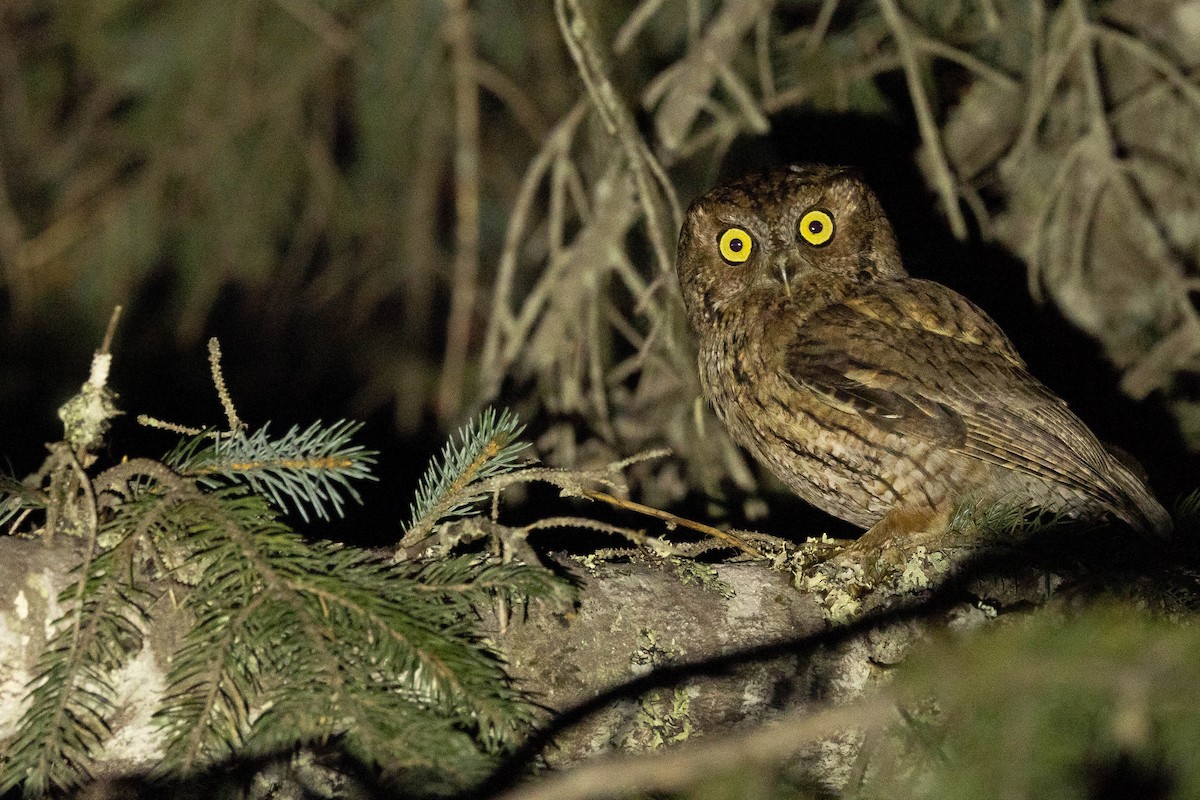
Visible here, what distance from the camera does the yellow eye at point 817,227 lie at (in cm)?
286

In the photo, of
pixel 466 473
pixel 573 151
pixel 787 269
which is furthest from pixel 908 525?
pixel 573 151

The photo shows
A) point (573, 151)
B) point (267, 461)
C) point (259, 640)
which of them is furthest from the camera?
point (573, 151)

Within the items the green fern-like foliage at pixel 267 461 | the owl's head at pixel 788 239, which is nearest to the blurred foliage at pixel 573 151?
the owl's head at pixel 788 239

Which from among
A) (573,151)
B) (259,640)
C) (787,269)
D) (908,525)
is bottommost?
(908,525)

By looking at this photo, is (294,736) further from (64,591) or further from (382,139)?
(382,139)

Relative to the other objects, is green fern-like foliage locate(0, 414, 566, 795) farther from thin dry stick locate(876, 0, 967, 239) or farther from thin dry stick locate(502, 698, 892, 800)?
thin dry stick locate(876, 0, 967, 239)

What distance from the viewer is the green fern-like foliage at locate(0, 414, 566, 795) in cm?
137

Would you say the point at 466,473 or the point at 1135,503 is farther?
the point at 1135,503

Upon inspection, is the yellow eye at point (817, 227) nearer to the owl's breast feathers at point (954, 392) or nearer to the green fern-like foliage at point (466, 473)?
the owl's breast feathers at point (954, 392)

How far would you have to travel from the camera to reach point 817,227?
2.88 m

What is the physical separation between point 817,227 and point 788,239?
0.34 ft

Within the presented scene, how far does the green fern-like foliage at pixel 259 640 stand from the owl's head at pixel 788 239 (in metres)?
1.45

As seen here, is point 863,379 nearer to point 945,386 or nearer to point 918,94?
point 945,386

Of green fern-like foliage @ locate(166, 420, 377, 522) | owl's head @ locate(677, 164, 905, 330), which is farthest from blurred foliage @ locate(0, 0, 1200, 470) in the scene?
green fern-like foliage @ locate(166, 420, 377, 522)
